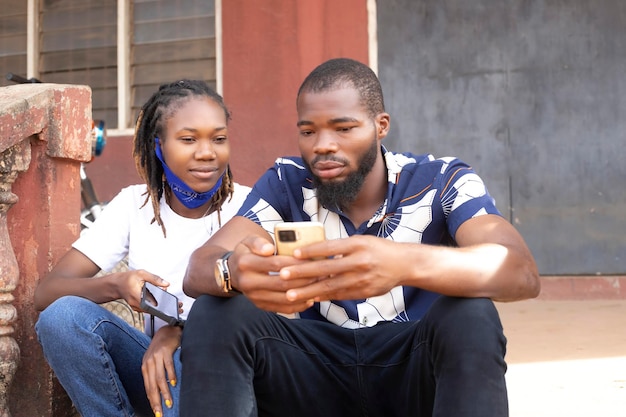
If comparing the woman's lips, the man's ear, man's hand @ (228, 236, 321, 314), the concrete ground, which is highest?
the man's ear

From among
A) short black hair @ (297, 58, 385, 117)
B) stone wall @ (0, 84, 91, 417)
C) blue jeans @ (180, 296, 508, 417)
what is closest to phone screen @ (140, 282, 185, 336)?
blue jeans @ (180, 296, 508, 417)

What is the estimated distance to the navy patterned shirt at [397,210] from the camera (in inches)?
95.8

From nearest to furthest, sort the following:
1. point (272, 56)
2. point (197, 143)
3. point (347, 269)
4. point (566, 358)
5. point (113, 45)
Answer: point (347, 269)
point (197, 143)
point (566, 358)
point (272, 56)
point (113, 45)

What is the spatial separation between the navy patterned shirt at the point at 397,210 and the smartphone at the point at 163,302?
1.21ft

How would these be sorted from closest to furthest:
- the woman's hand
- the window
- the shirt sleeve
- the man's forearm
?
the man's forearm → the shirt sleeve → the woman's hand → the window

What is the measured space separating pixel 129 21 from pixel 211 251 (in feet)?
17.9

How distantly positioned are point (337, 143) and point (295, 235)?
62cm

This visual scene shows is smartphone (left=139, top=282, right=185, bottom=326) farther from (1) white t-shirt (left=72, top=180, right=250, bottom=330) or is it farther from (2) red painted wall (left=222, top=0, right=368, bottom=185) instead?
(2) red painted wall (left=222, top=0, right=368, bottom=185)

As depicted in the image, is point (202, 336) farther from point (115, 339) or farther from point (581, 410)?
point (581, 410)

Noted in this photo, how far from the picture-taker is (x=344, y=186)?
8.29 ft

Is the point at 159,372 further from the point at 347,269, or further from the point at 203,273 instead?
the point at 347,269

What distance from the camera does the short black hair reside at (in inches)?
102

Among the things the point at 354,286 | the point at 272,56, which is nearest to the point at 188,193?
the point at 354,286

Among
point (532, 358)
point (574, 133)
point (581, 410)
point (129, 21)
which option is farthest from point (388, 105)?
point (581, 410)
